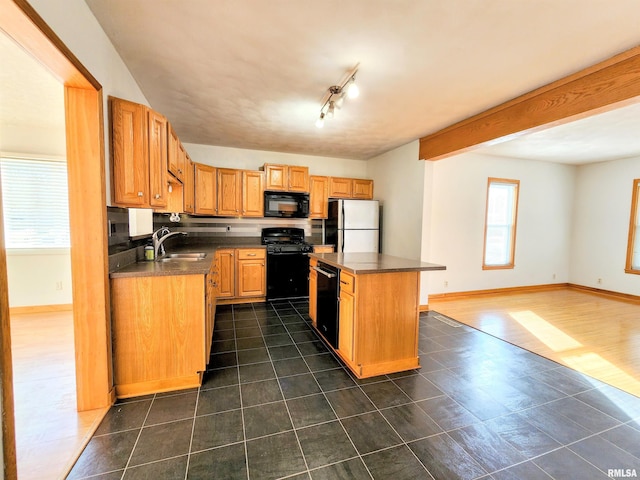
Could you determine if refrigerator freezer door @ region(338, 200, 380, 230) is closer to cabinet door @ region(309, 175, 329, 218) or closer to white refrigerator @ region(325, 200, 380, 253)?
white refrigerator @ region(325, 200, 380, 253)

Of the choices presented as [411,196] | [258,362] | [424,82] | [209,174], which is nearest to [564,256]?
[411,196]

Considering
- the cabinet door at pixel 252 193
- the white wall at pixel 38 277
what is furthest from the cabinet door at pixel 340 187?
the white wall at pixel 38 277

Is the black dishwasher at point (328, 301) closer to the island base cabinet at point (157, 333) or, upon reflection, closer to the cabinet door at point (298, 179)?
the island base cabinet at point (157, 333)

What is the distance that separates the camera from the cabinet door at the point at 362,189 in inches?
200

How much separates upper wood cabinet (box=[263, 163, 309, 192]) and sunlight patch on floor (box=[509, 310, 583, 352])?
12.2 ft

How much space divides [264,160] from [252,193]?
739 mm

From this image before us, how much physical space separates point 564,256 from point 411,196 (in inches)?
165

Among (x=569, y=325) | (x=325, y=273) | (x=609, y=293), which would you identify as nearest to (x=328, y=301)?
(x=325, y=273)

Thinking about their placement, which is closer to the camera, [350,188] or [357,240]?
[357,240]

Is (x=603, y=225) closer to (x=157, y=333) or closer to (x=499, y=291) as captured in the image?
(x=499, y=291)

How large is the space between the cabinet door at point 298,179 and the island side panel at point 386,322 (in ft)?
8.95

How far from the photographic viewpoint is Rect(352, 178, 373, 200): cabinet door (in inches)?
200

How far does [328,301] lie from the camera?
9.23 ft

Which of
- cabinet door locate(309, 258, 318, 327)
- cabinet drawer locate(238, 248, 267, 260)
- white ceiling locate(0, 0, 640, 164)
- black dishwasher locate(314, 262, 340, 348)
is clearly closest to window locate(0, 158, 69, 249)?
white ceiling locate(0, 0, 640, 164)
